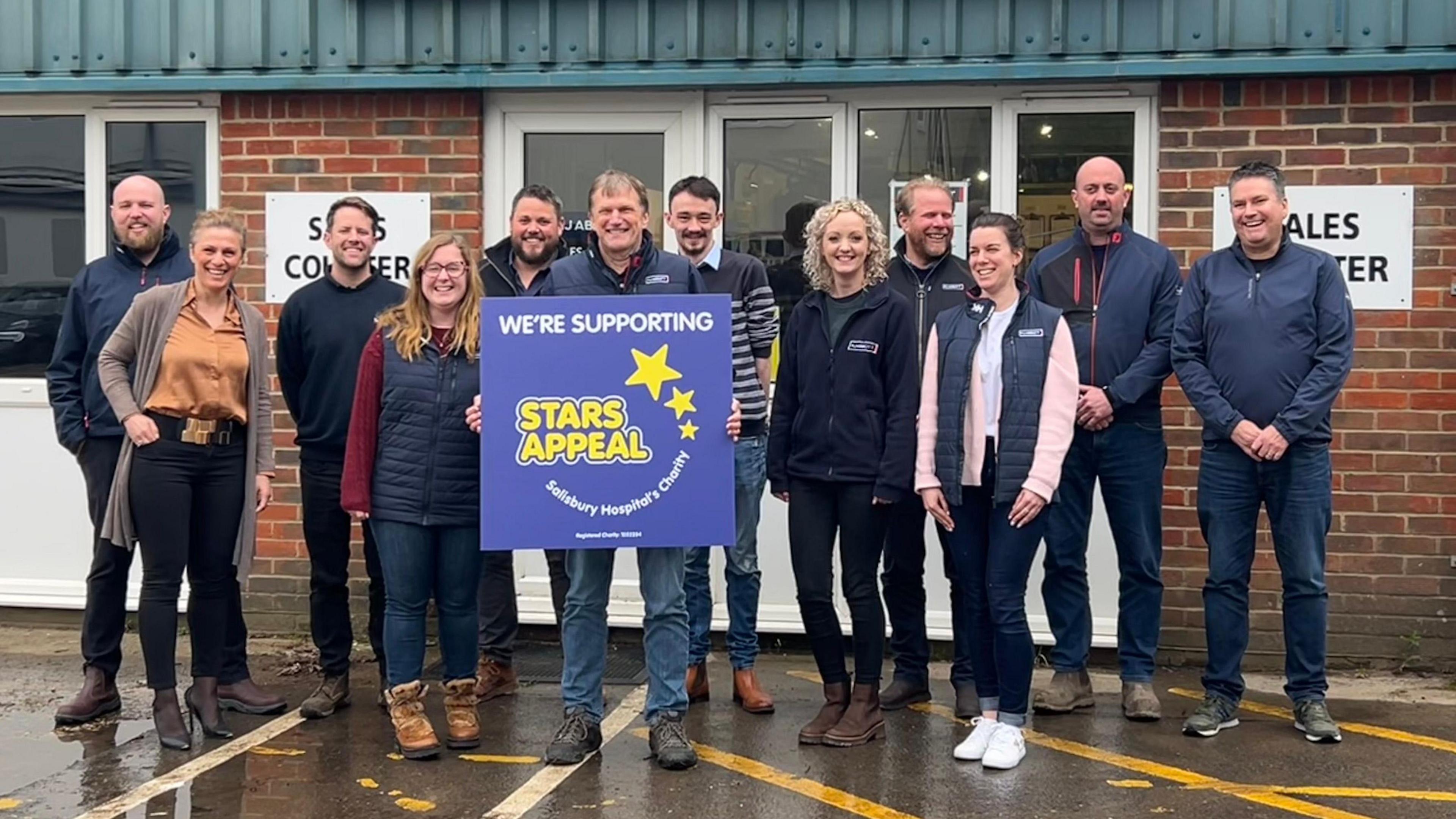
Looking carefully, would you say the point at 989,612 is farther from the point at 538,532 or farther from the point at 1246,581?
the point at 538,532

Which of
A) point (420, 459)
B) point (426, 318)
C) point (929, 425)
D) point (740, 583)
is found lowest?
point (740, 583)

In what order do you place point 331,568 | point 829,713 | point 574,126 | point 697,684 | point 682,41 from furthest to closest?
1. point 574,126
2. point 682,41
3. point 697,684
4. point 331,568
5. point 829,713

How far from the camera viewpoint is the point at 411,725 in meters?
5.76

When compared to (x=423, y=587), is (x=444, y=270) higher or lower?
higher

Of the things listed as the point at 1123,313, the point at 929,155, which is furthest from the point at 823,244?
the point at 929,155

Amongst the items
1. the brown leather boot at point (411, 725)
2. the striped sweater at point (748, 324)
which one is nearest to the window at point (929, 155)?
the striped sweater at point (748, 324)

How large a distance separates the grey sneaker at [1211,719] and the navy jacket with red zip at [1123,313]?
1110mm

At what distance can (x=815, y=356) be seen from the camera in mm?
5836

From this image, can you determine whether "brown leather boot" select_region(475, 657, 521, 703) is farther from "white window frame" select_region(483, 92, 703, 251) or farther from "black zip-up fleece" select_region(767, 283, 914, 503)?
"white window frame" select_region(483, 92, 703, 251)

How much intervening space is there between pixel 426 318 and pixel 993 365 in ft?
6.61

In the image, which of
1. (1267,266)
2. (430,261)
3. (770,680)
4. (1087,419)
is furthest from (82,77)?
(1267,266)

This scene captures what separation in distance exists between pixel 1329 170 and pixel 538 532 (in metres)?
3.89

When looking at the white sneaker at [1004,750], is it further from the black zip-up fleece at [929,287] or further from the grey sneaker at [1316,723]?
the black zip-up fleece at [929,287]

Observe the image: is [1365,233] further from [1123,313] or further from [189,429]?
[189,429]
